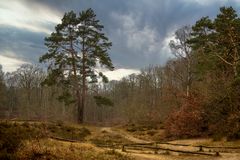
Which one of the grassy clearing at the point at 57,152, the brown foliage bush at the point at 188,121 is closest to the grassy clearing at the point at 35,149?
the grassy clearing at the point at 57,152

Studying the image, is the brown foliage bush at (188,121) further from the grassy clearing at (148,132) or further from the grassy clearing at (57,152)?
the grassy clearing at (57,152)

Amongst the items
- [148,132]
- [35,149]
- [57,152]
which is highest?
[148,132]

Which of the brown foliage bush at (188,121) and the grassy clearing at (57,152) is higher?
the brown foliage bush at (188,121)

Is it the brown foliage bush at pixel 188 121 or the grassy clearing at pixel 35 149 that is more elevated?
the brown foliage bush at pixel 188 121

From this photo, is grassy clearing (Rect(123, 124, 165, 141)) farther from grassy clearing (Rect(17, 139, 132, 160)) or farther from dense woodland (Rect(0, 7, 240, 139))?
grassy clearing (Rect(17, 139, 132, 160))

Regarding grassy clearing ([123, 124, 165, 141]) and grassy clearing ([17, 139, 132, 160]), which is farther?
grassy clearing ([123, 124, 165, 141])

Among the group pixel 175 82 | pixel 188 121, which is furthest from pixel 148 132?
pixel 175 82

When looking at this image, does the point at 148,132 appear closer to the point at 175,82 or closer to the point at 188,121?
the point at 188,121

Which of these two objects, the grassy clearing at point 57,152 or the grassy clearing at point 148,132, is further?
the grassy clearing at point 148,132

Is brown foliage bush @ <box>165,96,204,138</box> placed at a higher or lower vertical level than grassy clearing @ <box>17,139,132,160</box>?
higher

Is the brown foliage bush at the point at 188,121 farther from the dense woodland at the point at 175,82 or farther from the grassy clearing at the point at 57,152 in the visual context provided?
the grassy clearing at the point at 57,152

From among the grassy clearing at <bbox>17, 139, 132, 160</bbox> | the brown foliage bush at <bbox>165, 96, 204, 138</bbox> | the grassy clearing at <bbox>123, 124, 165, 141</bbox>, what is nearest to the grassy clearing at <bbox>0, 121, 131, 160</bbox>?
the grassy clearing at <bbox>17, 139, 132, 160</bbox>

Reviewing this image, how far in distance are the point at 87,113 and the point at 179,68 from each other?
130 feet

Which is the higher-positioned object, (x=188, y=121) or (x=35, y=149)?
(x=188, y=121)
